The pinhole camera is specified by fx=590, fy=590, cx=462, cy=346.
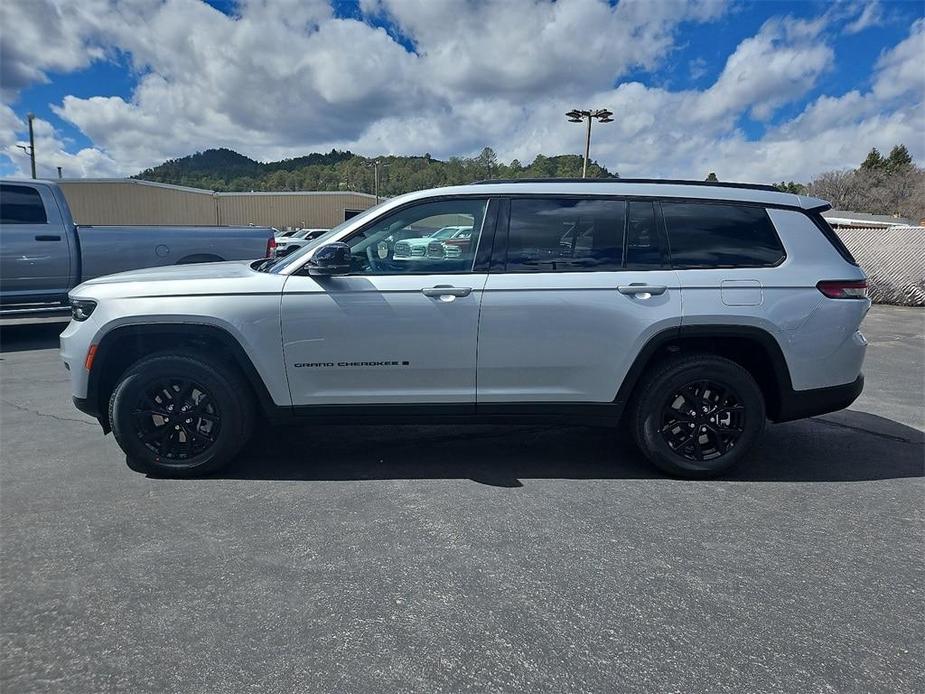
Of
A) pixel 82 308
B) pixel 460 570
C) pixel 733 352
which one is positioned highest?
pixel 82 308

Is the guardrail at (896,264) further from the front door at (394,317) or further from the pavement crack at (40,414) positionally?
the pavement crack at (40,414)

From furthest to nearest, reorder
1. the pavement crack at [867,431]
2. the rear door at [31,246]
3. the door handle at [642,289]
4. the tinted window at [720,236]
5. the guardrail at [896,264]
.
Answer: the guardrail at [896,264] < the rear door at [31,246] < the pavement crack at [867,431] < the tinted window at [720,236] < the door handle at [642,289]

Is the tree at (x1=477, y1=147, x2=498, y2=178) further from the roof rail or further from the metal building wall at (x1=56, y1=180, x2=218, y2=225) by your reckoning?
the roof rail

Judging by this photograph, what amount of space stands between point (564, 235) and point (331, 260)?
4.85 feet

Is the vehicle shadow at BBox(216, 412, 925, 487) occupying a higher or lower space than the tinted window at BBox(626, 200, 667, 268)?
lower

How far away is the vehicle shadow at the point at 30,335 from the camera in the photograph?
8179 mm

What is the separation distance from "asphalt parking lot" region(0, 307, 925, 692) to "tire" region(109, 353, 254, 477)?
0.56ft

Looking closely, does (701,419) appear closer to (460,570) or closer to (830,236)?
(830,236)

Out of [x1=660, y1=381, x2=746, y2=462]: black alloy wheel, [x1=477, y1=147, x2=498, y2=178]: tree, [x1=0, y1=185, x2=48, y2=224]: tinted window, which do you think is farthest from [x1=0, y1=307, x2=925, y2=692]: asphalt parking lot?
[x1=477, y1=147, x2=498, y2=178]: tree

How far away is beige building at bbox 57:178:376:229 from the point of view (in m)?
44.9

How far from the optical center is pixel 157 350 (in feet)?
12.6

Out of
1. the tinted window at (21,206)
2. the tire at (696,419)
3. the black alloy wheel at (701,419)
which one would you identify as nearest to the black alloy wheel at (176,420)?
the tire at (696,419)

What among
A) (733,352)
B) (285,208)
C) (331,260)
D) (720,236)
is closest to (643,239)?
(720,236)

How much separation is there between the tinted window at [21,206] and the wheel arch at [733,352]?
28.2 feet
